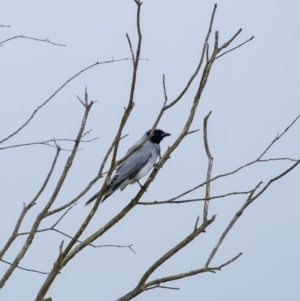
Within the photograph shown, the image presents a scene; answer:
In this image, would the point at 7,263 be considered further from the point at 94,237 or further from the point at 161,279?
the point at 161,279

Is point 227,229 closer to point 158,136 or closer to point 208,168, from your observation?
point 208,168

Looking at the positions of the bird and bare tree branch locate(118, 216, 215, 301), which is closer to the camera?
bare tree branch locate(118, 216, 215, 301)

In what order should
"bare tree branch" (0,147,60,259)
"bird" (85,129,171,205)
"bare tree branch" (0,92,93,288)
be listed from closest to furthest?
1. "bare tree branch" (0,92,93,288)
2. "bare tree branch" (0,147,60,259)
3. "bird" (85,129,171,205)

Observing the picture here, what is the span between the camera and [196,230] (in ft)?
10.5

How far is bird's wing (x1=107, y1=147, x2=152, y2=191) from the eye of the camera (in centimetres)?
704

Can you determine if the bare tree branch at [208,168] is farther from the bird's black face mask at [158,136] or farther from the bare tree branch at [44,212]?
the bird's black face mask at [158,136]

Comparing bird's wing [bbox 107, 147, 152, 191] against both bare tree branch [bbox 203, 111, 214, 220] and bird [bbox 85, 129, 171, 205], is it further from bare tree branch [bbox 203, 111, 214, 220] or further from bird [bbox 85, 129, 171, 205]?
bare tree branch [bbox 203, 111, 214, 220]

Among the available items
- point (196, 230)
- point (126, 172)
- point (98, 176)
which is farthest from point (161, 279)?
point (126, 172)

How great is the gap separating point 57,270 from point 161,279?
0.47 m

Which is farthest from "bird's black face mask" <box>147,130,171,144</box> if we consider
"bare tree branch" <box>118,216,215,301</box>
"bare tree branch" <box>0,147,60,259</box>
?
"bare tree branch" <box>118,216,215,301</box>

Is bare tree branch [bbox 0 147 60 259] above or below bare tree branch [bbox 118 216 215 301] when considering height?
above

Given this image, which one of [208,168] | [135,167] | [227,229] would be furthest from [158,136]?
[227,229]

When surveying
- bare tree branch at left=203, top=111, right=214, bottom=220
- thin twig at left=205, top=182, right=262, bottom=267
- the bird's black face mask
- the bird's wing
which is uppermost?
the bird's black face mask

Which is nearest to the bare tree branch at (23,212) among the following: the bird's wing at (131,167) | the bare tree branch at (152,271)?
the bare tree branch at (152,271)
